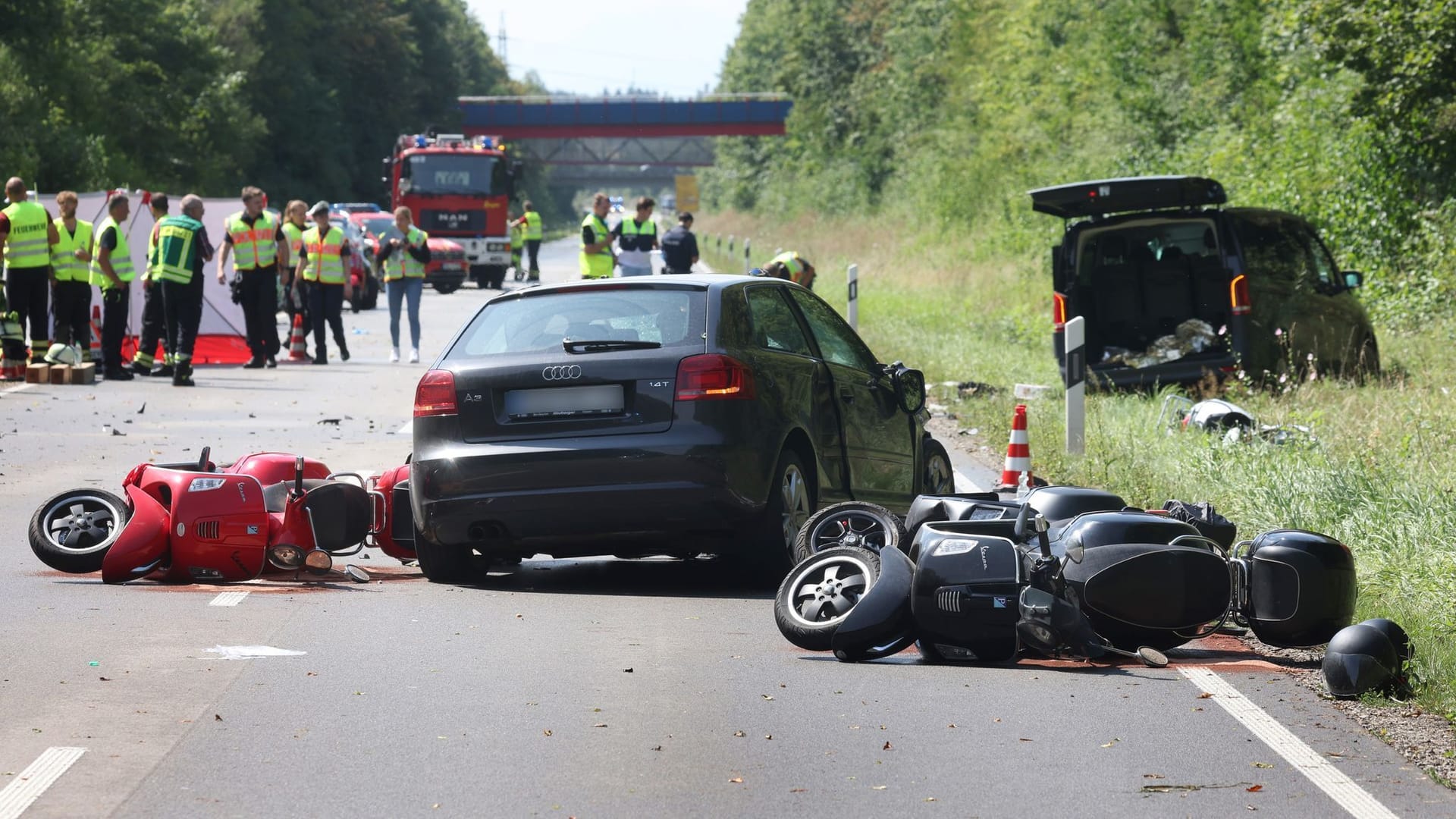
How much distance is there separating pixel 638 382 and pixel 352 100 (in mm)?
83651

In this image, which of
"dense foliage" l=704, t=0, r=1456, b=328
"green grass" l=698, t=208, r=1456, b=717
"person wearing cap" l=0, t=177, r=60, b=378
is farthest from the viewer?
"dense foliage" l=704, t=0, r=1456, b=328

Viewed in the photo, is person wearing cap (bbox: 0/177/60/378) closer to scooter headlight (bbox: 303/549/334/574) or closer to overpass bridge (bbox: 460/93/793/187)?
scooter headlight (bbox: 303/549/334/574)

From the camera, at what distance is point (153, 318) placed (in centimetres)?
2158

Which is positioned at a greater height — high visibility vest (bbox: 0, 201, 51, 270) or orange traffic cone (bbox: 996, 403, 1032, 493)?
high visibility vest (bbox: 0, 201, 51, 270)

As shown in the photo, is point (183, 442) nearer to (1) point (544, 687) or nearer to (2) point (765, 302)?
(2) point (765, 302)

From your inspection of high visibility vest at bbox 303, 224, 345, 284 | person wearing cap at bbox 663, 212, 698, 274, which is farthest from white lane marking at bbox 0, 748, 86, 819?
high visibility vest at bbox 303, 224, 345, 284

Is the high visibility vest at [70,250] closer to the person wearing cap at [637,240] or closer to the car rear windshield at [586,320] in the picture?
the person wearing cap at [637,240]

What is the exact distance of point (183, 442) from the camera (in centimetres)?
1519

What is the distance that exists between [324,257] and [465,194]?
77.7 feet

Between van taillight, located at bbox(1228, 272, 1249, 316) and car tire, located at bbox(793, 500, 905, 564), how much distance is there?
27.8 feet

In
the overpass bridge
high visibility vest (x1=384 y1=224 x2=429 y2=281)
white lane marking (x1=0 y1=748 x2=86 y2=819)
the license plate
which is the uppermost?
the overpass bridge

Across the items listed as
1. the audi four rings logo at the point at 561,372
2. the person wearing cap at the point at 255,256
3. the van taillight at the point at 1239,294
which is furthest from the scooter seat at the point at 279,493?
the person wearing cap at the point at 255,256

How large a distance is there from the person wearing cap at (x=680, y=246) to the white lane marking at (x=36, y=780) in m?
14.8

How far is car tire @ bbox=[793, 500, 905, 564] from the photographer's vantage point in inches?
326
